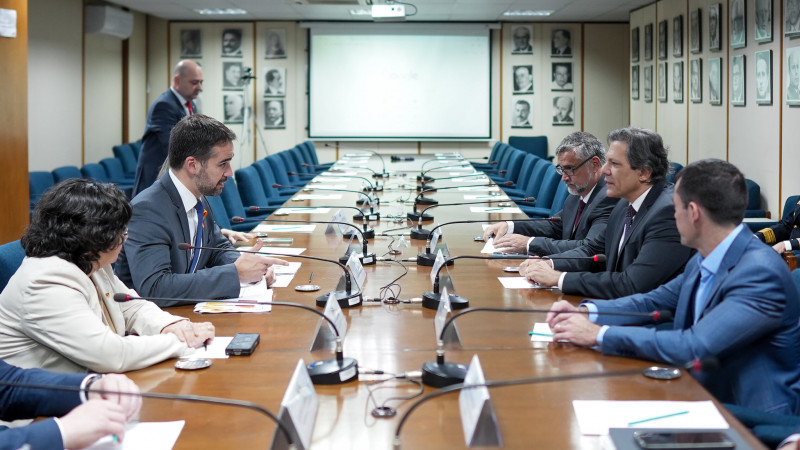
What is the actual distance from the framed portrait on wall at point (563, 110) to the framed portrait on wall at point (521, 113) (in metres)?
0.42

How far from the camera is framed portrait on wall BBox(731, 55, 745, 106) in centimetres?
833

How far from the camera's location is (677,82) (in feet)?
34.7

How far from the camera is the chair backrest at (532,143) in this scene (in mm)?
13930

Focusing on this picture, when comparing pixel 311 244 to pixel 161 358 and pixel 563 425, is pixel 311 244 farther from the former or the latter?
pixel 563 425

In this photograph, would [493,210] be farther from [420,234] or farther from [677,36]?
[677,36]

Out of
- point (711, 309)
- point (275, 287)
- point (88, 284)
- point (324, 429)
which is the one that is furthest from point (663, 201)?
point (88, 284)

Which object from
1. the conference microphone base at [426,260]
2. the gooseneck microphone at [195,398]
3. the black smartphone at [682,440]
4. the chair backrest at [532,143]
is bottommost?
the black smartphone at [682,440]

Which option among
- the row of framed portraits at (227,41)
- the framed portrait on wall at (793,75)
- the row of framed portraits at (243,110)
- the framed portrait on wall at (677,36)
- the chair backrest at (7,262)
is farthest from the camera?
the row of framed portraits at (243,110)

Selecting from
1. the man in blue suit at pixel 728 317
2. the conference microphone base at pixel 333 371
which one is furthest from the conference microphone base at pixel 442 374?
the man in blue suit at pixel 728 317

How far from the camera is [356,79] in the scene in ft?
46.0

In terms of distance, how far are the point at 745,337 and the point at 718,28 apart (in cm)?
742

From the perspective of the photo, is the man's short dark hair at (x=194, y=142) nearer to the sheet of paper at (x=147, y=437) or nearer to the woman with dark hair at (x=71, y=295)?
the woman with dark hair at (x=71, y=295)

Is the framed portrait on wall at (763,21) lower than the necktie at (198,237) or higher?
higher

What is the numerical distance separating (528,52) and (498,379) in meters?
12.2
